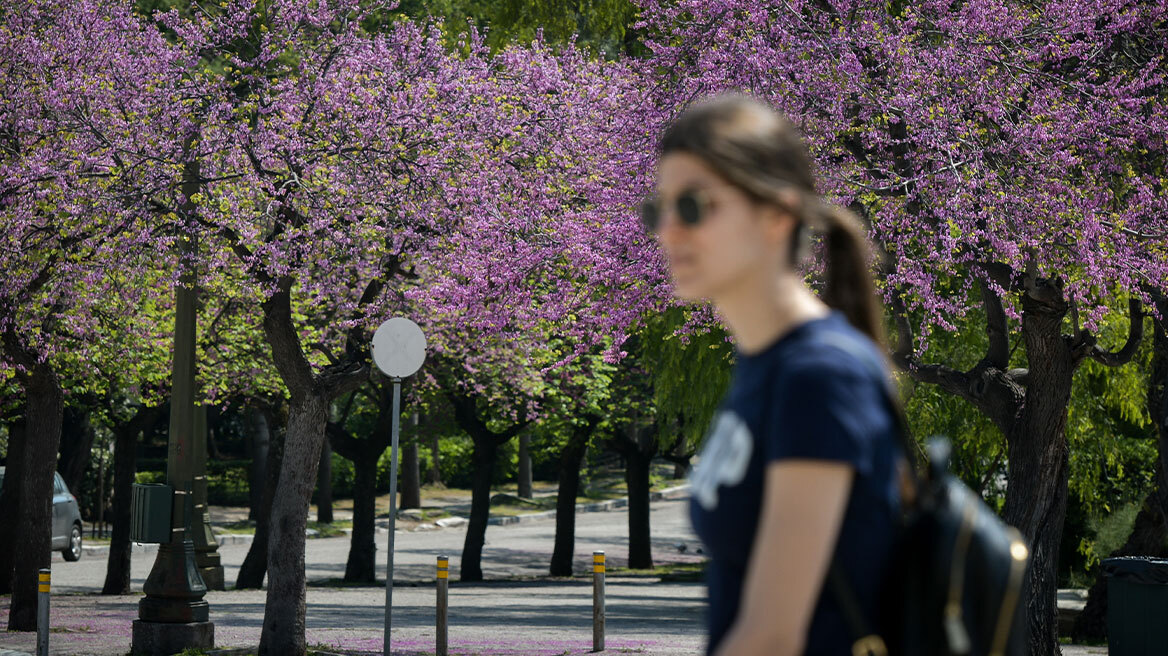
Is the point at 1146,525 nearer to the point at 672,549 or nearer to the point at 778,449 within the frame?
the point at 778,449

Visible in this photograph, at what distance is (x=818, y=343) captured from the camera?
201cm

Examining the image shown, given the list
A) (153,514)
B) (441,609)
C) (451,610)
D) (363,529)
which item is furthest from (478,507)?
(153,514)

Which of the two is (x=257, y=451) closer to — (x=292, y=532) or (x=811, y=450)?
(x=292, y=532)

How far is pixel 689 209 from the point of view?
2.11 meters

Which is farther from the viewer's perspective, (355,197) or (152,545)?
(152,545)

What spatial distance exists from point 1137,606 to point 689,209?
32.7 ft

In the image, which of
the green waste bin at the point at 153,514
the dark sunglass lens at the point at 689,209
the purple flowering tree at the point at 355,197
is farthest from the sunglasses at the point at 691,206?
the green waste bin at the point at 153,514

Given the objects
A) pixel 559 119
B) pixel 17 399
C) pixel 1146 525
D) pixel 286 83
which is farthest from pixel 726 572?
pixel 17 399

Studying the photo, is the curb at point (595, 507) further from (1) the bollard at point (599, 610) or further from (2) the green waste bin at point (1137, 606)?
(2) the green waste bin at point (1137, 606)

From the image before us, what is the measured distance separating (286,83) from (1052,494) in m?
8.10

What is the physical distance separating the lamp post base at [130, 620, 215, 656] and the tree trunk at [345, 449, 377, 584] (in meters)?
13.0

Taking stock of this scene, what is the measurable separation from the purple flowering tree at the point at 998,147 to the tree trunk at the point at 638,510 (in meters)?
18.8

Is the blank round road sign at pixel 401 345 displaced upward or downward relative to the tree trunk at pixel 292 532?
upward

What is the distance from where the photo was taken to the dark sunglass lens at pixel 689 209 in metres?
2.11
